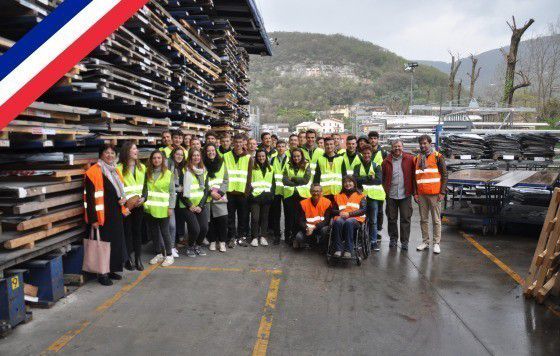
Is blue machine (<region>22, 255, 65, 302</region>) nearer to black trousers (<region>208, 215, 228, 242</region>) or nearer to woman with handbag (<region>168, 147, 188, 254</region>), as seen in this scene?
woman with handbag (<region>168, 147, 188, 254</region>)

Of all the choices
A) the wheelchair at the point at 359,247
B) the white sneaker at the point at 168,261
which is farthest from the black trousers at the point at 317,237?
the white sneaker at the point at 168,261

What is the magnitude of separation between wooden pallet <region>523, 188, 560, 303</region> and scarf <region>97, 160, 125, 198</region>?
533cm

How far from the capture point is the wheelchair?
20.5 feet

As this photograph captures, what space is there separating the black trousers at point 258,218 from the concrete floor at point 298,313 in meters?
0.96

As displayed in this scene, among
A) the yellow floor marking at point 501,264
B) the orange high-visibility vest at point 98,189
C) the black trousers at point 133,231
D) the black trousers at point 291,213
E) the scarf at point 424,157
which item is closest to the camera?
the yellow floor marking at point 501,264

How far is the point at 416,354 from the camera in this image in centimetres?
365

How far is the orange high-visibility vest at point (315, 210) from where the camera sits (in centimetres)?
668

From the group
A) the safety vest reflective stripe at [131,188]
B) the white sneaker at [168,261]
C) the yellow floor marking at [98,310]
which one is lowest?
the yellow floor marking at [98,310]

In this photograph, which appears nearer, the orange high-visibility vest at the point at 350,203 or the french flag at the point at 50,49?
the french flag at the point at 50,49

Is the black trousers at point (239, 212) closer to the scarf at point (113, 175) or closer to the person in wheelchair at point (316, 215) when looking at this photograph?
the person in wheelchair at point (316, 215)

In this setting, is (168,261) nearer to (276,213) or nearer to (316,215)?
(276,213)

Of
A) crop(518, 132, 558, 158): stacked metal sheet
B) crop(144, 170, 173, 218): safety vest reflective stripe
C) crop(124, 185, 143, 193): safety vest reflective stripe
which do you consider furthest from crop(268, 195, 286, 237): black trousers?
crop(518, 132, 558, 158): stacked metal sheet

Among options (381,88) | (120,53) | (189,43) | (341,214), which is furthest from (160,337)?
(381,88)

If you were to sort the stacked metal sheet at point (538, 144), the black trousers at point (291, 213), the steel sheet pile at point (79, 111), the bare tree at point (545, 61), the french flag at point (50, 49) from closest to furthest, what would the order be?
the french flag at point (50, 49)
the steel sheet pile at point (79, 111)
the black trousers at point (291, 213)
the stacked metal sheet at point (538, 144)
the bare tree at point (545, 61)
